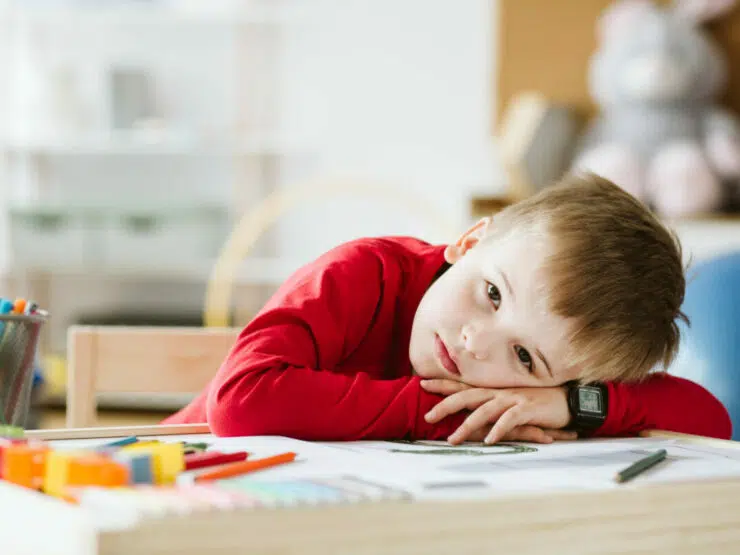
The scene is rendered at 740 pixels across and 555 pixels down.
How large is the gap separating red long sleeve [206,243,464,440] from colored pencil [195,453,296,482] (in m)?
0.14

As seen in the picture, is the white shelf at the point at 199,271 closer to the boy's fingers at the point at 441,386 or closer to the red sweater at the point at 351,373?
the red sweater at the point at 351,373

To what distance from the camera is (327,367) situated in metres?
0.87

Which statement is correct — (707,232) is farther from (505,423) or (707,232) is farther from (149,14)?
(149,14)

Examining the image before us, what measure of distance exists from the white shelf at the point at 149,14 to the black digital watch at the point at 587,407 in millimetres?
2408

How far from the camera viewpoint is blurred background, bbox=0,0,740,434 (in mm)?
2945

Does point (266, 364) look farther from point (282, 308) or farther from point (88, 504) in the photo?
point (88, 504)

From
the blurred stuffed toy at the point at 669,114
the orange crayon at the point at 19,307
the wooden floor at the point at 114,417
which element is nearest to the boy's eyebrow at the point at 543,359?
the orange crayon at the point at 19,307

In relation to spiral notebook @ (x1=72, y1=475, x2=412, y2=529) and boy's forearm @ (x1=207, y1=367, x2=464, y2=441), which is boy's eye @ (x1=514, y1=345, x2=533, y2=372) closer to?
boy's forearm @ (x1=207, y1=367, x2=464, y2=441)

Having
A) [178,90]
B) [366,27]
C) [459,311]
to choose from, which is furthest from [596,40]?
[459,311]

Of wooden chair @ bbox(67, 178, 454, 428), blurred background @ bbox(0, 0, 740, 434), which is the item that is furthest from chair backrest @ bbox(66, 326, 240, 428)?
blurred background @ bbox(0, 0, 740, 434)

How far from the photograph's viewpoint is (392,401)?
78 cm

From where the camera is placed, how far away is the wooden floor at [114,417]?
278 cm

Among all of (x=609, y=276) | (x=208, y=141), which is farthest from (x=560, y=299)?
(x=208, y=141)

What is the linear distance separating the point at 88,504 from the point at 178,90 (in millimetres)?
2871
